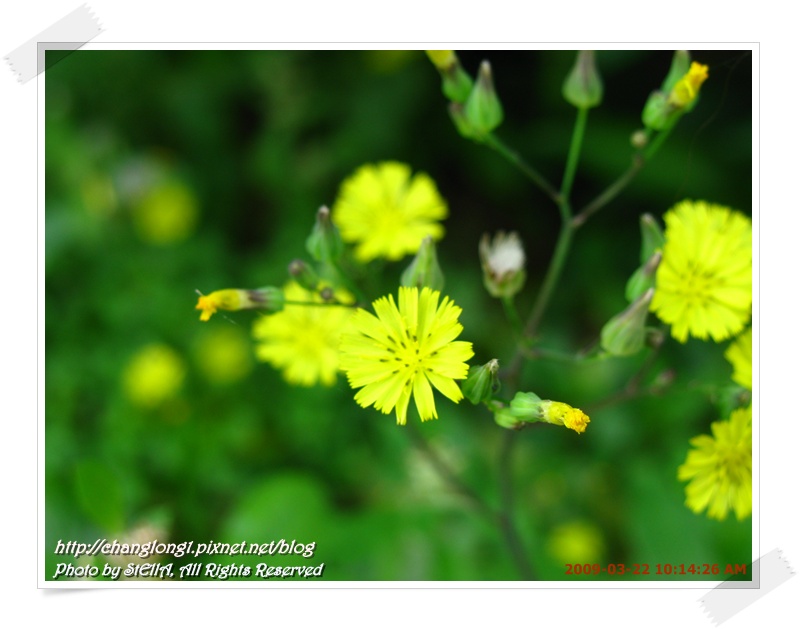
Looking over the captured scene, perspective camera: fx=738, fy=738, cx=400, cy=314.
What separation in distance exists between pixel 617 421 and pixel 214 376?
2.57 metres

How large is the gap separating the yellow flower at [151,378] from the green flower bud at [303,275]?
227 cm

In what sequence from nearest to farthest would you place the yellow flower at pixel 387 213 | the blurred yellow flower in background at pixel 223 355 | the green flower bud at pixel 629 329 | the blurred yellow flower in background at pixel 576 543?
the green flower bud at pixel 629 329 < the yellow flower at pixel 387 213 < the blurred yellow flower in background at pixel 576 543 < the blurred yellow flower in background at pixel 223 355

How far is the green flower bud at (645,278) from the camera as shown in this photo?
2416 millimetres

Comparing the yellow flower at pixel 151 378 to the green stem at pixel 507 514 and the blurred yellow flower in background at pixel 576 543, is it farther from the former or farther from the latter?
the blurred yellow flower in background at pixel 576 543

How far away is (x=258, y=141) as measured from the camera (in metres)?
5.31

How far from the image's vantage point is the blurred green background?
401 centimetres

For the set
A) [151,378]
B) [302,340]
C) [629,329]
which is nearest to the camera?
[629,329]

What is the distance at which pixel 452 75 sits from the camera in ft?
9.20

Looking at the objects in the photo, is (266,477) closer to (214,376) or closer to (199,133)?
(214,376)

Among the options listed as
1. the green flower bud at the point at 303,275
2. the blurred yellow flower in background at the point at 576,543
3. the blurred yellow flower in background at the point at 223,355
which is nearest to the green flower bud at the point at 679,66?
the green flower bud at the point at 303,275
